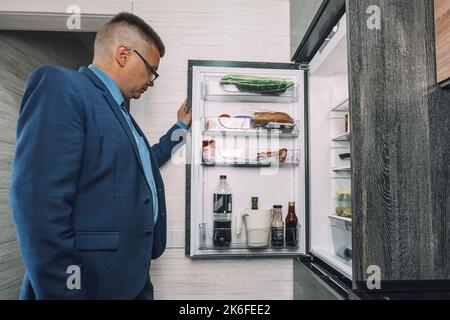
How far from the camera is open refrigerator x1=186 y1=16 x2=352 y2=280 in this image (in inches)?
44.7

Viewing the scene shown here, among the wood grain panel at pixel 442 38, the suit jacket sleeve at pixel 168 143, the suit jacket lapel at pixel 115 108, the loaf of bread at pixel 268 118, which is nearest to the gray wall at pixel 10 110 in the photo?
the suit jacket sleeve at pixel 168 143

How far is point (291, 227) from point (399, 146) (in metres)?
0.55

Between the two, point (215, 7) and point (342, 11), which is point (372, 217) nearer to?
point (342, 11)

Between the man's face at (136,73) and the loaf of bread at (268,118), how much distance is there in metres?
0.41

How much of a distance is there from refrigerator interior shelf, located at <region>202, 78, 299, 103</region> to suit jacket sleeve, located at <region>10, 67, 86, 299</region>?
596 millimetres

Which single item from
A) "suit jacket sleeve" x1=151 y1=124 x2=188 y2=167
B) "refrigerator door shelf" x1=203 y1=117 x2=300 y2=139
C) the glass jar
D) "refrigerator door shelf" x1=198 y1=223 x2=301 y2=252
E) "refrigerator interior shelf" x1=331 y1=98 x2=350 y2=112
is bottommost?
"refrigerator door shelf" x1=198 y1=223 x2=301 y2=252

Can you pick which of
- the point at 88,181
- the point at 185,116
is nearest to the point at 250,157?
the point at 185,116

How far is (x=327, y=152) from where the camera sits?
120 centimetres

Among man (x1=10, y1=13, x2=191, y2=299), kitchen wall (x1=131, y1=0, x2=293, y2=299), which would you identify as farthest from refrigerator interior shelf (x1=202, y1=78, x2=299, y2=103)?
man (x1=10, y1=13, x2=191, y2=299)

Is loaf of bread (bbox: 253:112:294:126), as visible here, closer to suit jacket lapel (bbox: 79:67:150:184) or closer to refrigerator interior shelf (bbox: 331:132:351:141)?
refrigerator interior shelf (bbox: 331:132:351:141)

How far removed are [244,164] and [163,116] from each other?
14.6 inches

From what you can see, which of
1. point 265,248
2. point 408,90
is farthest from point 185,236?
point 408,90

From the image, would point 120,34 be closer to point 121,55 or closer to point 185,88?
point 121,55

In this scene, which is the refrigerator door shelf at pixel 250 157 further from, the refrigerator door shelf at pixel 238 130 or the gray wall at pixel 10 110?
the gray wall at pixel 10 110
